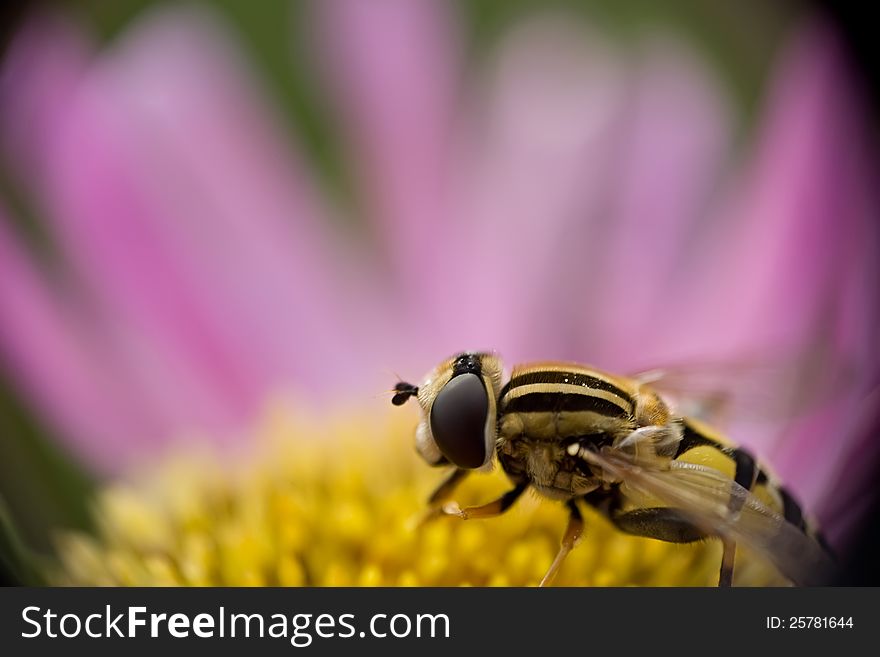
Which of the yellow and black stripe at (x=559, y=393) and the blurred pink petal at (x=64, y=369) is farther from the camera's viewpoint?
the blurred pink petal at (x=64, y=369)

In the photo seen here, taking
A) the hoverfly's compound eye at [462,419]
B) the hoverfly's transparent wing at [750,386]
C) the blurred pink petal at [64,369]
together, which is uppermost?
the blurred pink petal at [64,369]

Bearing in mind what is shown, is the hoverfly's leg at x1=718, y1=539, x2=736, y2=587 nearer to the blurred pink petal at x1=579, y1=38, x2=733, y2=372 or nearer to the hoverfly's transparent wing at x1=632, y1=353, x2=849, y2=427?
the hoverfly's transparent wing at x1=632, y1=353, x2=849, y2=427

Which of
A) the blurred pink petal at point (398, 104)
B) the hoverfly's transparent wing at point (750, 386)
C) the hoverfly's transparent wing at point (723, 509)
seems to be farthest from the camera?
the blurred pink petal at point (398, 104)

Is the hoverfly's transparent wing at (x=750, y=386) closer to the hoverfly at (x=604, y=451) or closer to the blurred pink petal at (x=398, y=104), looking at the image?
the hoverfly at (x=604, y=451)

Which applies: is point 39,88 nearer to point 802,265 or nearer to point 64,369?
point 64,369

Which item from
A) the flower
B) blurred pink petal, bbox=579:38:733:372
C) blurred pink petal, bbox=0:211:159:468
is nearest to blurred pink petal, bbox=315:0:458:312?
the flower

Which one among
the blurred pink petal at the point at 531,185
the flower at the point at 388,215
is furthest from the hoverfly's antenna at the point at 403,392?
the blurred pink petal at the point at 531,185
